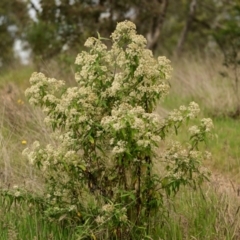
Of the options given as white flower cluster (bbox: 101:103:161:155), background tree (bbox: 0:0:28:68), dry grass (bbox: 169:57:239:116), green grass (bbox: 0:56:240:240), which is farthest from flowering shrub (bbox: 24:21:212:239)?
background tree (bbox: 0:0:28:68)

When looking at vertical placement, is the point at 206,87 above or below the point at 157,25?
below

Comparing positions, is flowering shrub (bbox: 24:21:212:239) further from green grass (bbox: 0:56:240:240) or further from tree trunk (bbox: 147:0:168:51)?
tree trunk (bbox: 147:0:168:51)

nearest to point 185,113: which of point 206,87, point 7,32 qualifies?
point 206,87

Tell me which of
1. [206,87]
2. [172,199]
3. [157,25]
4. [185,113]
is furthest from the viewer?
[157,25]

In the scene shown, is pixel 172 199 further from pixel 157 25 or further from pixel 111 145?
pixel 157 25

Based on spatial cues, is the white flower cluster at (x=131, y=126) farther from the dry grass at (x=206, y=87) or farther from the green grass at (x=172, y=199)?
the dry grass at (x=206, y=87)

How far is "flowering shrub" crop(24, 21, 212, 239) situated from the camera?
3.45 m

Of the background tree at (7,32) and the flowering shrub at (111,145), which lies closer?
the flowering shrub at (111,145)

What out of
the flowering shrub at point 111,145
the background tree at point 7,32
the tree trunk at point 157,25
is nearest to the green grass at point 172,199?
the flowering shrub at point 111,145

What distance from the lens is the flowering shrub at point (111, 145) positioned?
3.45 metres

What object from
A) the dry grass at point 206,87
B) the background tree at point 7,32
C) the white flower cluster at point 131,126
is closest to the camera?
A: the white flower cluster at point 131,126

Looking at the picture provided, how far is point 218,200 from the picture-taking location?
4.20m

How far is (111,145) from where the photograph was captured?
11.5 feet

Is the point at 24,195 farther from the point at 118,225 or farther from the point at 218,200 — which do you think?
the point at 218,200
